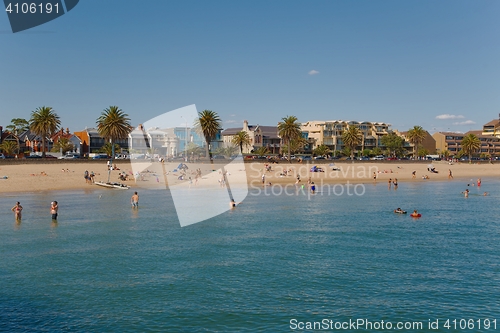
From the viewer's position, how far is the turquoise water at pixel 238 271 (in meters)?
17.2

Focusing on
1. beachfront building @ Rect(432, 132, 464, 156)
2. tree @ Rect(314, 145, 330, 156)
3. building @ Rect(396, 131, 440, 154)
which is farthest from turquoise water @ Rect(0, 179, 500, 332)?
beachfront building @ Rect(432, 132, 464, 156)

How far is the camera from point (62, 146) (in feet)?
421

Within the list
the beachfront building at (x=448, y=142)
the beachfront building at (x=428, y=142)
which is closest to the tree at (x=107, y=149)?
the beachfront building at (x=428, y=142)

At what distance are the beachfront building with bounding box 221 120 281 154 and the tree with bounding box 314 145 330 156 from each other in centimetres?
1488

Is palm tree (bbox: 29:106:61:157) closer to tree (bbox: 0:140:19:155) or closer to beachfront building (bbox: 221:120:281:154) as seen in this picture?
tree (bbox: 0:140:19:155)

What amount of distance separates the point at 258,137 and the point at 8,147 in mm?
76858

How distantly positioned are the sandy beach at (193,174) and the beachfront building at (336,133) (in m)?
49.8

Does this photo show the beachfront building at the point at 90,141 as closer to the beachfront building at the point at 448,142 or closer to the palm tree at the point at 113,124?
the palm tree at the point at 113,124

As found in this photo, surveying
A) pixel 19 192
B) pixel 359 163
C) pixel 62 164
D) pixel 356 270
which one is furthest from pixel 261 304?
pixel 359 163

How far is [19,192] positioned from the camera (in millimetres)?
54812

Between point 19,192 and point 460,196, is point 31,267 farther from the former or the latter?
point 460,196

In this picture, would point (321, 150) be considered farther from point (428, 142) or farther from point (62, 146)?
point (62, 146)

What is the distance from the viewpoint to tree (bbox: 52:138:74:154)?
12876 cm

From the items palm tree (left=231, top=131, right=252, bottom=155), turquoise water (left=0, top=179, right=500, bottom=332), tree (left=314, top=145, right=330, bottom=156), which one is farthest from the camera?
tree (left=314, top=145, right=330, bottom=156)
